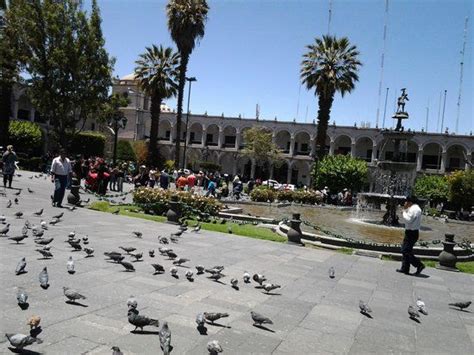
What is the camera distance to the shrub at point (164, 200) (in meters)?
14.4

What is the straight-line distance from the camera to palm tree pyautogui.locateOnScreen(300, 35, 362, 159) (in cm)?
3462

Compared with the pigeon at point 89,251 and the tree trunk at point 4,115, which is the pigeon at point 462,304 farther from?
the tree trunk at point 4,115

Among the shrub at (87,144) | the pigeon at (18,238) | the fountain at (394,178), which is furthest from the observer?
the shrub at (87,144)

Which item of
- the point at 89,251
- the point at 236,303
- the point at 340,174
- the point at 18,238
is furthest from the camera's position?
the point at 340,174

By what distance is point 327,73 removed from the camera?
3478cm

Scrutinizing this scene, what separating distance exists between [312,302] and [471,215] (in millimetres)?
27830

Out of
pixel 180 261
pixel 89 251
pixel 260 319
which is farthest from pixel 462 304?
pixel 89 251

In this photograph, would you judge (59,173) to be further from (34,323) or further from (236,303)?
(34,323)

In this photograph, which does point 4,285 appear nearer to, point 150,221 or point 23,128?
point 150,221

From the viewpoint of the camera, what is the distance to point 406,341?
5.02 m

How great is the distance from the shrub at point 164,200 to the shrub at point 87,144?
106ft

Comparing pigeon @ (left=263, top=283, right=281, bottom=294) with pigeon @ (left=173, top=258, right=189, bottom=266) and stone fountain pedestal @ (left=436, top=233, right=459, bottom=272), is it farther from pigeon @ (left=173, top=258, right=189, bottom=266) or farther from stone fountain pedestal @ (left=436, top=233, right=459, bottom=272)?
stone fountain pedestal @ (left=436, top=233, right=459, bottom=272)

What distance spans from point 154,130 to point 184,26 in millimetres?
10177

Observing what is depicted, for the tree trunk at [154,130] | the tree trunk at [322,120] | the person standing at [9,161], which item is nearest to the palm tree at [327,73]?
the tree trunk at [322,120]
